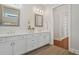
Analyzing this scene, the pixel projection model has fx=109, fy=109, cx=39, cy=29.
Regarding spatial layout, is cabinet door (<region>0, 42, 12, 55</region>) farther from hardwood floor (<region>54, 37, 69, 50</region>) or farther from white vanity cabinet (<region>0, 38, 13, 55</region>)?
hardwood floor (<region>54, 37, 69, 50</region>)

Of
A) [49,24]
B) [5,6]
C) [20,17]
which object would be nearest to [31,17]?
[20,17]

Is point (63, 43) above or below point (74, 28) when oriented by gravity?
below

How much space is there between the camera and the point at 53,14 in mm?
2102

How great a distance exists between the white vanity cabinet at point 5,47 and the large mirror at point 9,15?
1.08 feet

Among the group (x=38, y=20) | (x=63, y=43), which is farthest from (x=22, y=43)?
(x=63, y=43)

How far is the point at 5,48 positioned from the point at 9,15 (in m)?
0.60

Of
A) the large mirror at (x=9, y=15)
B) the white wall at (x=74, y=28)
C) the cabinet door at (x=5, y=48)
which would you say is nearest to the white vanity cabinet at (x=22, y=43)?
the cabinet door at (x=5, y=48)

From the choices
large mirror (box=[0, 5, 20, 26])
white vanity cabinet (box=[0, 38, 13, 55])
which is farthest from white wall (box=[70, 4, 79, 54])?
white vanity cabinet (box=[0, 38, 13, 55])

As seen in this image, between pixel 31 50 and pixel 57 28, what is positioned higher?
pixel 57 28

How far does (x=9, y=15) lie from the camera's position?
2012 mm

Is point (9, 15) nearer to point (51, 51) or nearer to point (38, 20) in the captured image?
point (38, 20)
